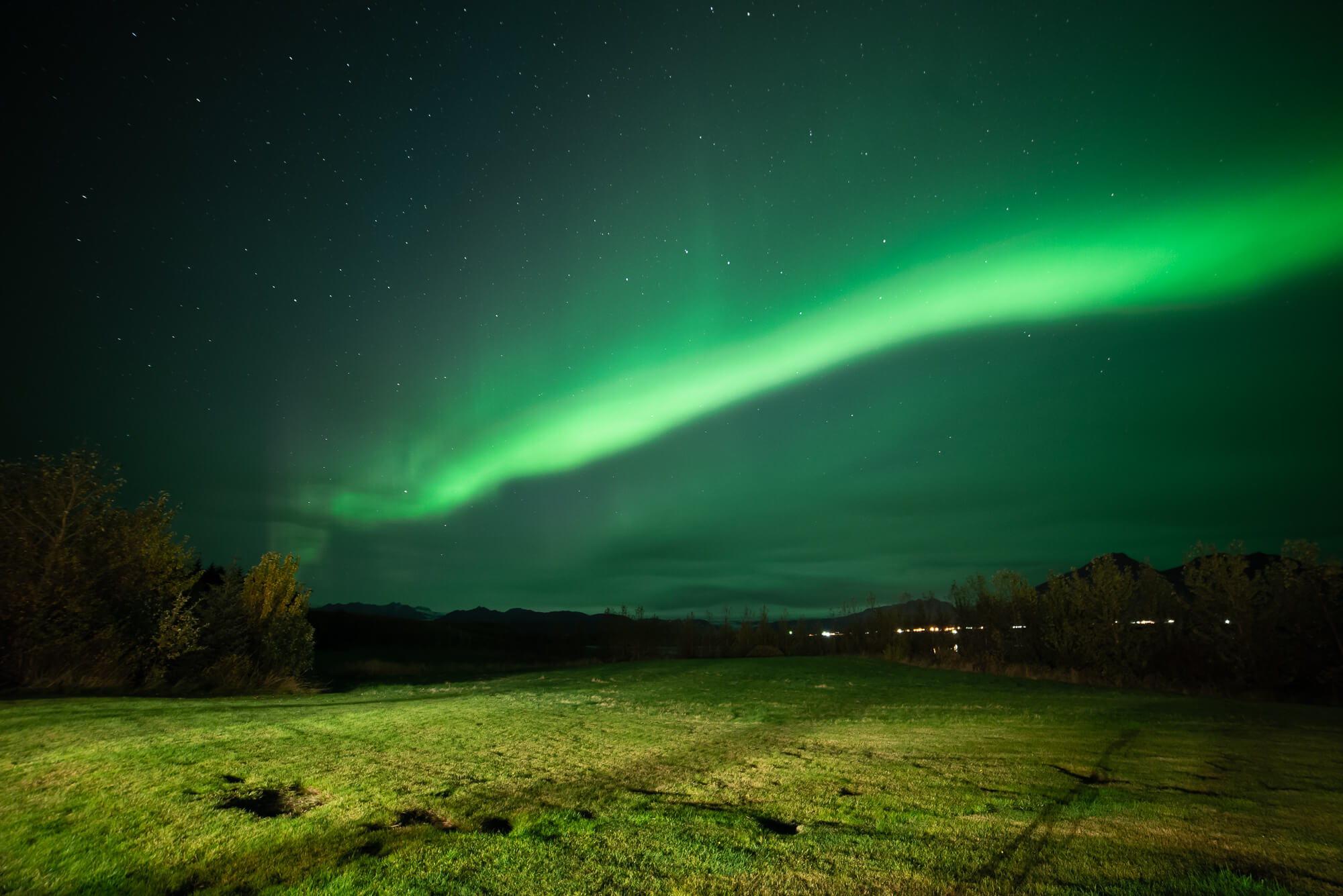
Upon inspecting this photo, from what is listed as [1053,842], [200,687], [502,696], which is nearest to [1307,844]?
[1053,842]

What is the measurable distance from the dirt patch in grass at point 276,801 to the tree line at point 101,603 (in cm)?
1401

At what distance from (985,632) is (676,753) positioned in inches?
1633

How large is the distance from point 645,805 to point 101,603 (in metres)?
19.3

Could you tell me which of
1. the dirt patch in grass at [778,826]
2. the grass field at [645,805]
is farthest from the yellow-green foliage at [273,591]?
the dirt patch in grass at [778,826]

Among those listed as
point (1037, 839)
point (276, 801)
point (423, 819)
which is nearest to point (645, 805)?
point (423, 819)

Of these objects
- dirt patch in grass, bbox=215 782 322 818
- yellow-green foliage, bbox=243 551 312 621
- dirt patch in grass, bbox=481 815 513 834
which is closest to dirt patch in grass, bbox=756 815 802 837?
dirt patch in grass, bbox=481 815 513 834

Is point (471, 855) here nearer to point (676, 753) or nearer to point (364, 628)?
point (676, 753)

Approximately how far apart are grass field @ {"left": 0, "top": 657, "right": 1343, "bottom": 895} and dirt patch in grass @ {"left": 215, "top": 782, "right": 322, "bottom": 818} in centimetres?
3

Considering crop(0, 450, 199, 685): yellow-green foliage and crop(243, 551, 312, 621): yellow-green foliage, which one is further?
crop(243, 551, 312, 621): yellow-green foliage

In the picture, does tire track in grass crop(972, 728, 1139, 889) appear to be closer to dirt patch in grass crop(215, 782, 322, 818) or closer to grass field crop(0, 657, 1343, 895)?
grass field crop(0, 657, 1343, 895)

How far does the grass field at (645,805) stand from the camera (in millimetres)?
4348

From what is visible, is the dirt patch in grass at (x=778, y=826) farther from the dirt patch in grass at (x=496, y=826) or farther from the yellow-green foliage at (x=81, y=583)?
the yellow-green foliage at (x=81, y=583)

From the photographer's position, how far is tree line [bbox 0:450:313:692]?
15.8 metres

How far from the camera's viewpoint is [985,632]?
43656 mm
